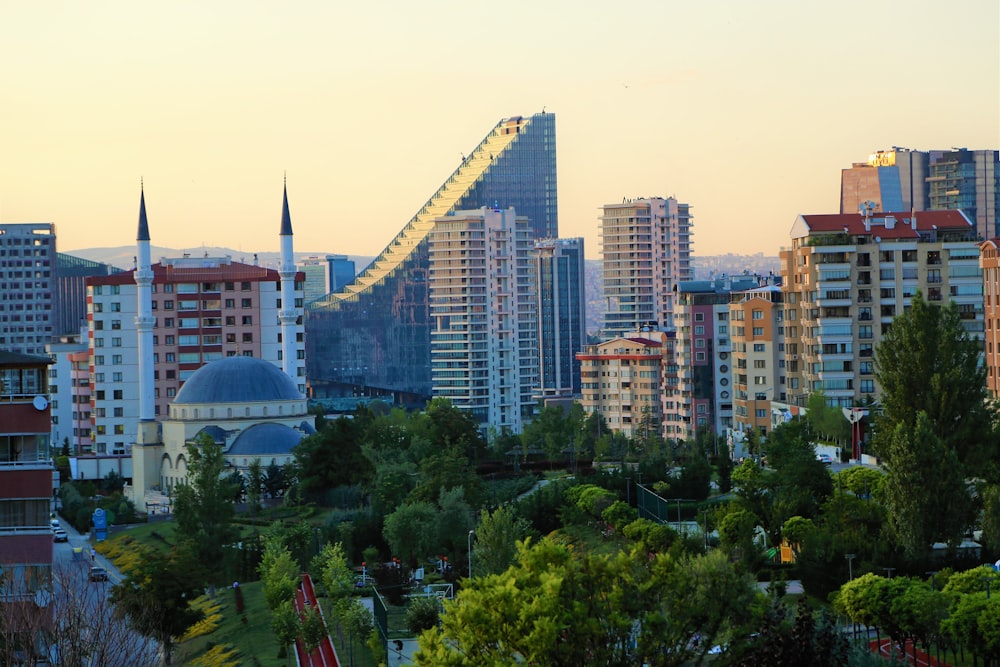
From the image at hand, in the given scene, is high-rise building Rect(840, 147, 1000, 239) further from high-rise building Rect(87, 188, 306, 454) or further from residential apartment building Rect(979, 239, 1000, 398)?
residential apartment building Rect(979, 239, 1000, 398)

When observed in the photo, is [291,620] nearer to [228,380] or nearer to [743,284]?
[228,380]

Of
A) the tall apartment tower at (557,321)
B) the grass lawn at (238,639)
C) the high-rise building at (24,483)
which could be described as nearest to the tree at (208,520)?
the grass lawn at (238,639)

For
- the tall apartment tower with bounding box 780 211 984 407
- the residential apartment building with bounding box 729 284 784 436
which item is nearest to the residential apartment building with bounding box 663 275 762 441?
the residential apartment building with bounding box 729 284 784 436

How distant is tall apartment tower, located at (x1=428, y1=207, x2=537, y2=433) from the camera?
522ft

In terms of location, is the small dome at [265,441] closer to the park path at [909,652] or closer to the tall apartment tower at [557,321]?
the park path at [909,652]

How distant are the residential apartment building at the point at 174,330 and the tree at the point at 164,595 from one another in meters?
64.9

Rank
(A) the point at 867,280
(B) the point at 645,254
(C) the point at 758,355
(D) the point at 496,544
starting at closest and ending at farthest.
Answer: (D) the point at 496,544 → (A) the point at 867,280 → (C) the point at 758,355 → (B) the point at 645,254

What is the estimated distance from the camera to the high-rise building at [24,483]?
39.6m

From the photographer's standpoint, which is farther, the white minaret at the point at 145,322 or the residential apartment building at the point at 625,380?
the residential apartment building at the point at 625,380

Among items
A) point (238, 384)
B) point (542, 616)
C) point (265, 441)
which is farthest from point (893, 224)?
point (542, 616)

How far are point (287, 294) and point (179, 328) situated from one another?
9.02m

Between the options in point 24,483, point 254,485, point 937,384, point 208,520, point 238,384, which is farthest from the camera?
point 238,384

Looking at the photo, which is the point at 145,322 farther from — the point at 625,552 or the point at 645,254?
the point at 645,254

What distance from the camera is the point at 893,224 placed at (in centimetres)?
8562
